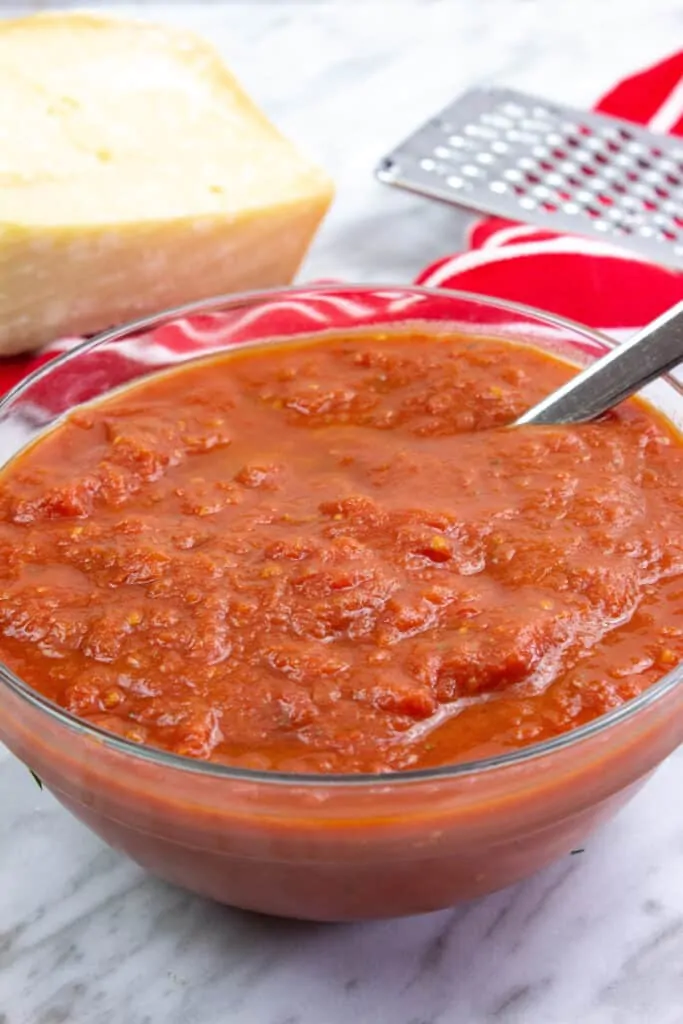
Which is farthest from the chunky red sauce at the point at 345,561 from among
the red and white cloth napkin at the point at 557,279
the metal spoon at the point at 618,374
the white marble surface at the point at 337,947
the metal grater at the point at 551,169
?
the metal grater at the point at 551,169

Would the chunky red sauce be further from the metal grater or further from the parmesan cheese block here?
the metal grater

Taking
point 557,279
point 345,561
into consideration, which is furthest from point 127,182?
point 345,561

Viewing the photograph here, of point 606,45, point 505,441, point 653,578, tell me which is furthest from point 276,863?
point 606,45

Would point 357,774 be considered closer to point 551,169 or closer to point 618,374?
point 618,374

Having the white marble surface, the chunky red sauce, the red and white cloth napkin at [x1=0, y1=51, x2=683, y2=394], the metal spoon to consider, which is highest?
the metal spoon

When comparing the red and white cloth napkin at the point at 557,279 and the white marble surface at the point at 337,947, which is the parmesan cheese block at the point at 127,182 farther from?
the white marble surface at the point at 337,947

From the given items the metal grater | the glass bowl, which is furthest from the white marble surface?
the metal grater

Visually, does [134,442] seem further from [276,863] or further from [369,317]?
[276,863]
